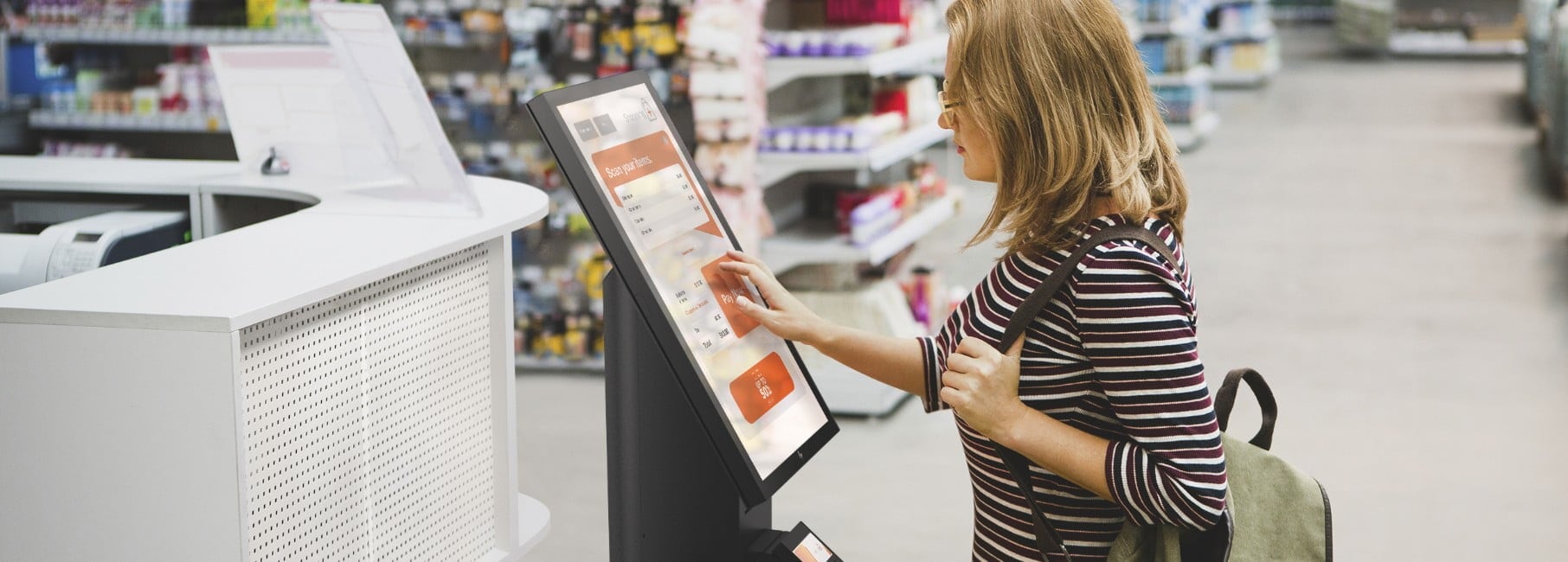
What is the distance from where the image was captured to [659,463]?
1976 millimetres

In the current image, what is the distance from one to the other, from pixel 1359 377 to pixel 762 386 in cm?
429

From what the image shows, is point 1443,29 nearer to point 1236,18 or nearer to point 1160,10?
point 1236,18

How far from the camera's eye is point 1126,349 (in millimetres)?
1464

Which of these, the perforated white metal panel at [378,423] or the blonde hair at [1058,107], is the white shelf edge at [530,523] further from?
the blonde hair at [1058,107]

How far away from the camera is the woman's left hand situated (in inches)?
60.8

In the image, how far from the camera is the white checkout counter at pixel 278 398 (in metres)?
2.00

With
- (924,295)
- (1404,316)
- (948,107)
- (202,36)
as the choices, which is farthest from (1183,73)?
(948,107)

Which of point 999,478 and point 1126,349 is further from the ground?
point 1126,349

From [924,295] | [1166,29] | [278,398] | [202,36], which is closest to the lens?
[278,398]

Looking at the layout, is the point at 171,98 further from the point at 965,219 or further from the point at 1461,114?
the point at 1461,114

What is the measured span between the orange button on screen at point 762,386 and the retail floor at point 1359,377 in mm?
2065

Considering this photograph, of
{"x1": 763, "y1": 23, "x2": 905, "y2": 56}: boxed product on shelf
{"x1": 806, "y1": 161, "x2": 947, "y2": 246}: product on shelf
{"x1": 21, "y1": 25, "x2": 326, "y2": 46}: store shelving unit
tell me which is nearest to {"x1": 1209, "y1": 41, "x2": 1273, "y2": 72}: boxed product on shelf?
{"x1": 806, "y1": 161, "x2": 947, "y2": 246}: product on shelf

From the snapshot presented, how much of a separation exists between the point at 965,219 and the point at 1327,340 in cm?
324

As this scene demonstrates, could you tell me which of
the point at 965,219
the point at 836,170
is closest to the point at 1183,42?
the point at 965,219
